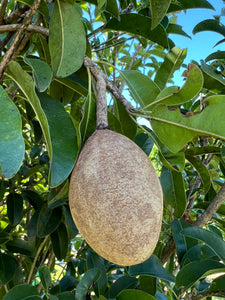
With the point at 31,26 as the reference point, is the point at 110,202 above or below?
below

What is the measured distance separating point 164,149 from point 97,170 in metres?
0.23

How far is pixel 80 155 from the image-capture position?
0.70 meters

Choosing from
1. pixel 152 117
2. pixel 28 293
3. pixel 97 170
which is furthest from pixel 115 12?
pixel 28 293

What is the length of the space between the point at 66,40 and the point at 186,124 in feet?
1.06

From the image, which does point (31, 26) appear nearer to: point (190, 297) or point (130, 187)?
point (130, 187)

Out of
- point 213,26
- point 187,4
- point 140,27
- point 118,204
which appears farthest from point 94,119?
point 213,26

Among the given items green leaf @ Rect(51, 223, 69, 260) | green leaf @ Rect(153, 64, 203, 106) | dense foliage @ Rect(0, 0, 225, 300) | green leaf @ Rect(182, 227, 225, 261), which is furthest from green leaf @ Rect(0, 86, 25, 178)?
green leaf @ Rect(51, 223, 69, 260)

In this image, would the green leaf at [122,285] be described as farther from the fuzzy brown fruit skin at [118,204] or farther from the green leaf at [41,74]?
the green leaf at [41,74]

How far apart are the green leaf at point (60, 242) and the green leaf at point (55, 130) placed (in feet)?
2.17

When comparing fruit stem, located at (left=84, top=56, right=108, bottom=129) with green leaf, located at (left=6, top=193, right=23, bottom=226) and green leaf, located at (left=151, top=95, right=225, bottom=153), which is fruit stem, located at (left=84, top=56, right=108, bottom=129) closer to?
green leaf, located at (left=151, top=95, right=225, bottom=153)

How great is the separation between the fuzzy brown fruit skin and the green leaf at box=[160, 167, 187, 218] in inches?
14.4

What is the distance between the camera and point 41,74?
2.32ft

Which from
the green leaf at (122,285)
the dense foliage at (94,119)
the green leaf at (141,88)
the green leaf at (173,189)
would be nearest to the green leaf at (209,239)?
the dense foliage at (94,119)

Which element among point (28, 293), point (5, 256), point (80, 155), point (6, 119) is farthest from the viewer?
point (5, 256)
